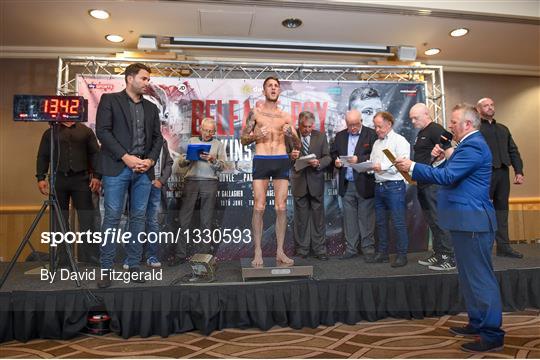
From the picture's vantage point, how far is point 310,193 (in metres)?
3.91

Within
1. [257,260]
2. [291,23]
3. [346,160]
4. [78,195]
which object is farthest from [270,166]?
[291,23]

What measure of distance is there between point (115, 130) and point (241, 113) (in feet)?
5.64

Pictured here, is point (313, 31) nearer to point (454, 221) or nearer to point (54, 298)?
point (454, 221)

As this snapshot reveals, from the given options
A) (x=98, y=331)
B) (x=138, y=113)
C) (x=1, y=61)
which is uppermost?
(x=1, y=61)

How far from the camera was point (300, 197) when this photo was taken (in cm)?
398

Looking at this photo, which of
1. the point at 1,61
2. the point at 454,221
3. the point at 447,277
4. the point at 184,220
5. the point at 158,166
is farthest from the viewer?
the point at 1,61

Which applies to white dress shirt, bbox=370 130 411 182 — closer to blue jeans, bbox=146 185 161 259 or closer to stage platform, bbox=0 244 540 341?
stage platform, bbox=0 244 540 341

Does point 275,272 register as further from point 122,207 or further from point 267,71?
point 267,71

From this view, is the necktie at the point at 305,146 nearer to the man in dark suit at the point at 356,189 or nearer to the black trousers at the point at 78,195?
the man in dark suit at the point at 356,189

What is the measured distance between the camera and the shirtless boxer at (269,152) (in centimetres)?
322

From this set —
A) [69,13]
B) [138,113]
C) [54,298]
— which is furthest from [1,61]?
[54,298]

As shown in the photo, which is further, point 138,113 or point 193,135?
point 193,135

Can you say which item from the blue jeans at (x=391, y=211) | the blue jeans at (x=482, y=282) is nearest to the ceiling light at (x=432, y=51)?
the blue jeans at (x=391, y=211)

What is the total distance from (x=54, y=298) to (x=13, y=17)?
3.15 m
